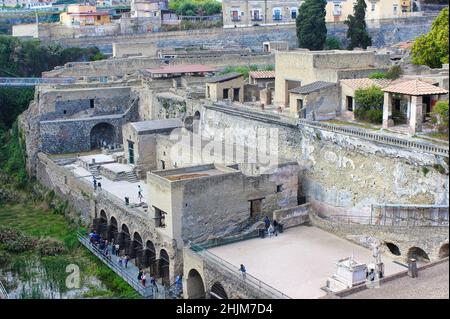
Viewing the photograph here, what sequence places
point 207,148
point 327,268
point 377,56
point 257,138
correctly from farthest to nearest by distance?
point 377,56, point 257,138, point 207,148, point 327,268

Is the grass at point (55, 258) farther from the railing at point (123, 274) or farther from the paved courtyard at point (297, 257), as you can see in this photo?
the paved courtyard at point (297, 257)

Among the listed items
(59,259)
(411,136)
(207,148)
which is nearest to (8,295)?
(59,259)

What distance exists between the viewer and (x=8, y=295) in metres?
23.2

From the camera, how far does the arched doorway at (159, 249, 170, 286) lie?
976 inches

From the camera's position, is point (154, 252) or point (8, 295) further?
point (154, 252)

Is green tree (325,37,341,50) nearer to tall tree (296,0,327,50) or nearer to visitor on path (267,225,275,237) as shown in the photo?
tall tree (296,0,327,50)

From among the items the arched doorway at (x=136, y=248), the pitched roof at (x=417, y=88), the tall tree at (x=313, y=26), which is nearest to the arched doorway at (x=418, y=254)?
the pitched roof at (x=417, y=88)

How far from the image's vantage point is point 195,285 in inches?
928

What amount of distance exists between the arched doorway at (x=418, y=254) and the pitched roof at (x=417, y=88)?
256 inches

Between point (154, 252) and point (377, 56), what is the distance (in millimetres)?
17841

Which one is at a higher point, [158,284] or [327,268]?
[327,268]

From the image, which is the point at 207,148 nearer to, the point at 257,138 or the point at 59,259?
the point at 257,138

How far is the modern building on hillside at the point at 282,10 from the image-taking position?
63.5m

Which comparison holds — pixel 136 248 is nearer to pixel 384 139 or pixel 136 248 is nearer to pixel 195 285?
pixel 195 285
